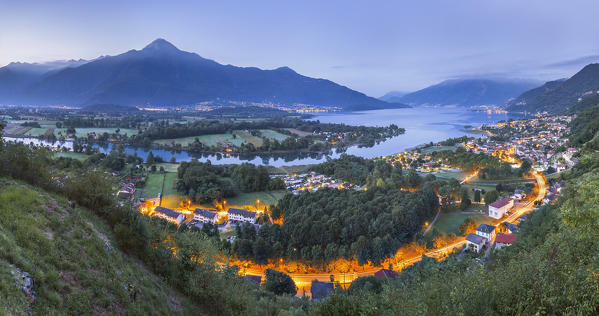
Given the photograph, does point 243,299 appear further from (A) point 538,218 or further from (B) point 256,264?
(A) point 538,218

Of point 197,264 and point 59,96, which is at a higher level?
point 59,96

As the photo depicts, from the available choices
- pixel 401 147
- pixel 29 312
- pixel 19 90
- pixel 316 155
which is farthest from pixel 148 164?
pixel 19 90

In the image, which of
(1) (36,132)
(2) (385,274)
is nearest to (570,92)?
(2) (385,274)

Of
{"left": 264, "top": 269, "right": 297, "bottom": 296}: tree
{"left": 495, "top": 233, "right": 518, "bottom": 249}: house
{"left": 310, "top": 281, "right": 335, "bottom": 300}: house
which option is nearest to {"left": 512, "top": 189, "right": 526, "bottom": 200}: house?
{"left": 495, "top": 233, "right": 518, "bottom": 249}: house

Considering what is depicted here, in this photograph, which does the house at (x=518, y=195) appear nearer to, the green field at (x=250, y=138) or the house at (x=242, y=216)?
the house at (x=242, y=216)

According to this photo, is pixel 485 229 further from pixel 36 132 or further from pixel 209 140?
pixel 36 132

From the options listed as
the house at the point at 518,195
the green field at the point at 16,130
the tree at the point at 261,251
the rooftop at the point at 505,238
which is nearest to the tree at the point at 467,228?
the rooftop at the point at 505,238
